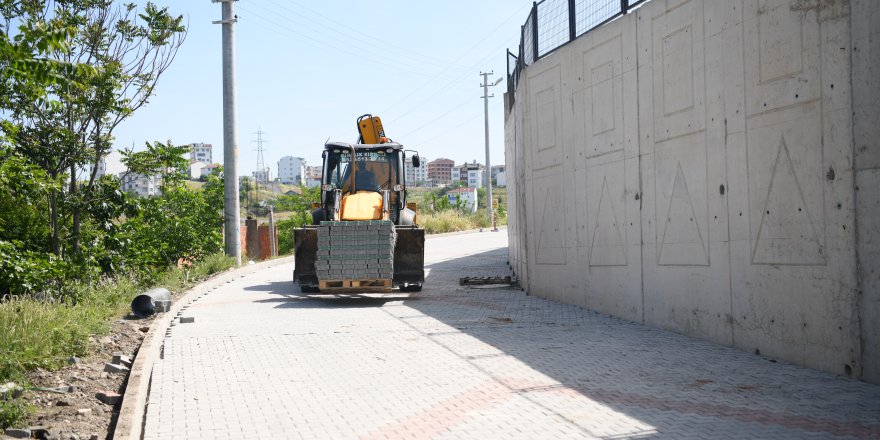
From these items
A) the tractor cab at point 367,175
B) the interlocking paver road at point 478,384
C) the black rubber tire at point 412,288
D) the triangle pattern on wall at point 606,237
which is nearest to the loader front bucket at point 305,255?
the tractor cab at point 367,175

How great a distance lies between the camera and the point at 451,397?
712cm

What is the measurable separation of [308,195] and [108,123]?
33.2 metres

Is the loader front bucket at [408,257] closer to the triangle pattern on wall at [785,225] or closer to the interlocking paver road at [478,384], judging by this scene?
the interlocking paver road at [478,384]

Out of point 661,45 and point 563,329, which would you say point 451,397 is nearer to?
point 563,329

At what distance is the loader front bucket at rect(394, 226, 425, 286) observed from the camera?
15.2m

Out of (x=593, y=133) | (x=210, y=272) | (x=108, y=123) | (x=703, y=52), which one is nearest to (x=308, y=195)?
(x=210, y=272)

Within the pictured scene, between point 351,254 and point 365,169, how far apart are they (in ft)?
10.3

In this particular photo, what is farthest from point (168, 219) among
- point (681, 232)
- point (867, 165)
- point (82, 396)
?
point (867, 165)

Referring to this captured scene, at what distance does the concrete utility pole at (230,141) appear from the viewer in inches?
855

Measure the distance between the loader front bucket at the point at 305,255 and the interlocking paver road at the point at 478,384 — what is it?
8.58 feet

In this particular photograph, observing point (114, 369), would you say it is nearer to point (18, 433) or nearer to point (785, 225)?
point (18, 433)

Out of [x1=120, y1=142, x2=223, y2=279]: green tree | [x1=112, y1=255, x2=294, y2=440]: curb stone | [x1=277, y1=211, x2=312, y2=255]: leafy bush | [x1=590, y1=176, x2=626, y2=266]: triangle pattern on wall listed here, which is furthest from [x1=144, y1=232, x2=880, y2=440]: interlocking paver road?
[x1=277, y1=211, x2=312, y2=255]: leafy bush

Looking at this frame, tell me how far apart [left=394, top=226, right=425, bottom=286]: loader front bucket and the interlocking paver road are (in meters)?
2.45

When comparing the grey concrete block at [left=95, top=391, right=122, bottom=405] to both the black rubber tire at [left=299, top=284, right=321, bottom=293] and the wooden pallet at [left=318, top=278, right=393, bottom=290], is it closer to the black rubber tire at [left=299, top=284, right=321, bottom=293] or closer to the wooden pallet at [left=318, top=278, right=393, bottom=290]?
the wooden pallet at [left=318, top=278, right=393, bottom=290]
